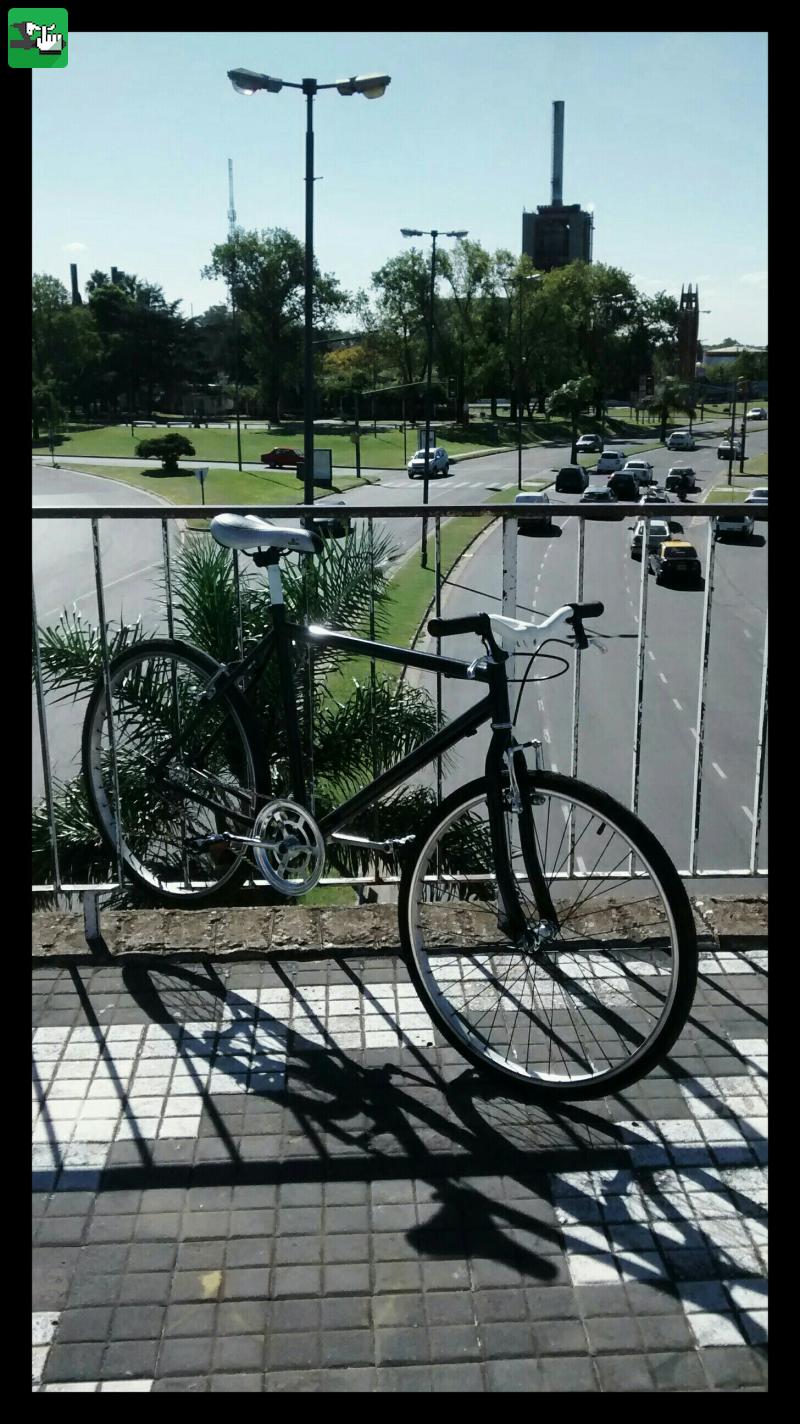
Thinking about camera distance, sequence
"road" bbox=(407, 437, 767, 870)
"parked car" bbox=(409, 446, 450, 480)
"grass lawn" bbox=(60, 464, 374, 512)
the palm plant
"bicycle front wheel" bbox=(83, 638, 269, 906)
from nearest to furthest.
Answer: "bicycle front wheel" bbox=(83, 638, 269, 906)
the palm plant
"road" bbox=(407, 437, 767, 870)
"grass lawn" bbox=(60, 464, 374, 512)
"parked car" bbox=(409, 446, 450, 480)

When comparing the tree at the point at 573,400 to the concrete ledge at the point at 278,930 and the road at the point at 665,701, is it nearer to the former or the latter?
the road at the point at 665,701

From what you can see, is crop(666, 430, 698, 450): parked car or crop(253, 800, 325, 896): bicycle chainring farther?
crop(666, 430, 698, 450): parked car

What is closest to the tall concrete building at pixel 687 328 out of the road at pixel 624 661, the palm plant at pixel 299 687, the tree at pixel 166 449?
the road at pixel 624 661

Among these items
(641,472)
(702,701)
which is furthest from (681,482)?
(702,701)

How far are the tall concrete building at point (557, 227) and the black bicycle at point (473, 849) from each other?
6502 inches

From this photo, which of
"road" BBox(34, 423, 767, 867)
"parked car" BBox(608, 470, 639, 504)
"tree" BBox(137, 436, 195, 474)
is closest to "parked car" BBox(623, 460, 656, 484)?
"parked car" BBox(608, 470, 639, 504)

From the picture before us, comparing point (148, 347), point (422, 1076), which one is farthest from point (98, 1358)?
point (148, 347)

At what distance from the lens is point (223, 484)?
6075 cm

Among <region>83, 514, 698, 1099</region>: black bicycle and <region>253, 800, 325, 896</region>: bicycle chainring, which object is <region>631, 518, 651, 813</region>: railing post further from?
<region>253, 800, 325, 896</region>: bicycle chainring

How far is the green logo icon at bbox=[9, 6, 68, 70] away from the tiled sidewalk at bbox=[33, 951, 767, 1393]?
226 centimetres

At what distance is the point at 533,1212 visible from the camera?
2.82 m

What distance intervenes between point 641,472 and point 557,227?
103 metres

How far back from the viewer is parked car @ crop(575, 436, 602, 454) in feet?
283
